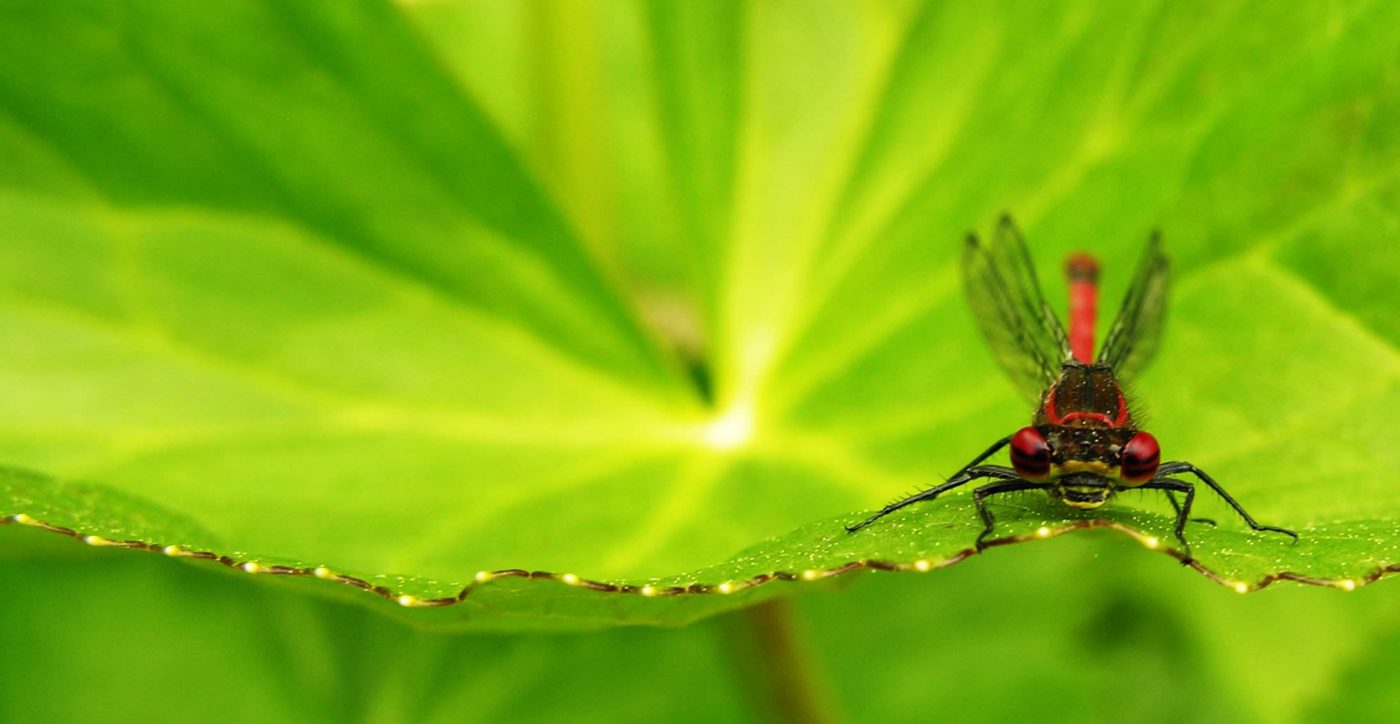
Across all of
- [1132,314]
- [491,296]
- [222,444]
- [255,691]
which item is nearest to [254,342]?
[222,444]

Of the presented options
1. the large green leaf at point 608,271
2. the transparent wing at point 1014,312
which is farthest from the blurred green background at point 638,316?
the transparent wing at point 1014,312

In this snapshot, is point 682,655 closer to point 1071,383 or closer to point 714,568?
point 1071,383

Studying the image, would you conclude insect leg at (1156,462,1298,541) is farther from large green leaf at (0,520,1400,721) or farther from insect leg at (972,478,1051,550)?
large green leaf at (0,520,1400,721)

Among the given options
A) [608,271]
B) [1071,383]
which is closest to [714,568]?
[1071,383]

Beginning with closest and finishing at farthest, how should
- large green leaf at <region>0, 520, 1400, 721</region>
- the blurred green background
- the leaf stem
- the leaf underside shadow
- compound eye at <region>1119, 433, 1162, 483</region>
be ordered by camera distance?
the leaf underside shadow
compound eye at <region>1119, 433, 1162, 483</region>
the blurred green background
the leaf stem
large green leaf at <region>0, 520, 1400, 721</region>

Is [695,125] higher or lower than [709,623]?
higher

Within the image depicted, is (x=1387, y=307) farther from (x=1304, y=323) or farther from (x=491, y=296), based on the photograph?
(x=491, y=296)

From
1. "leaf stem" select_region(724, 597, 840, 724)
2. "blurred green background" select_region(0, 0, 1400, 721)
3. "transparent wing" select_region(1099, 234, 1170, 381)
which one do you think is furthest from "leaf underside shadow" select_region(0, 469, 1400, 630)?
"leaf stem" select_region(724, 597, 840, 724)
